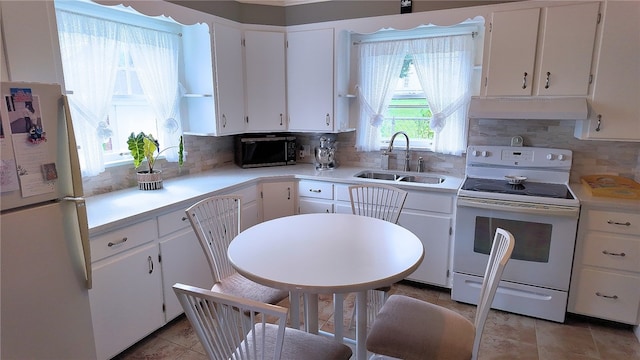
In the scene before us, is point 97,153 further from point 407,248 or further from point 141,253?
point 407,248

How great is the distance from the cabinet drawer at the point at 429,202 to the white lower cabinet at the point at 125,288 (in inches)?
71.1

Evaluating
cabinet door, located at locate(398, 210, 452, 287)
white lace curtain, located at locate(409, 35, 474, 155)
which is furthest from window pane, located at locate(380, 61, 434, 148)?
cabinet door, located at locate(398, 210, 452, 287)

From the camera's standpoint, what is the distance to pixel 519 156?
2.88 m

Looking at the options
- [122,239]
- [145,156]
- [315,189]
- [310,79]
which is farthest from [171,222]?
[310,79]

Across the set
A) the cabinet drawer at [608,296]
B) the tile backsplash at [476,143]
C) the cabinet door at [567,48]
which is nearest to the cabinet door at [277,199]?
the tile backsplash at [476,143]

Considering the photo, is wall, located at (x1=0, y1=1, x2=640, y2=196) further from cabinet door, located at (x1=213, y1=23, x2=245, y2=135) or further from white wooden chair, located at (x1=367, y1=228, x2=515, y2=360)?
white wooden chair, located at (x1=367, y1=228, x2=515, y2=360)

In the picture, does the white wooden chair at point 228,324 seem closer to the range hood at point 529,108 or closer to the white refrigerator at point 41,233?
the white refrigerator at point 41,233

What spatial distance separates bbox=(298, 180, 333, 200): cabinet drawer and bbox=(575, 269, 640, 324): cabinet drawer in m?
1.85

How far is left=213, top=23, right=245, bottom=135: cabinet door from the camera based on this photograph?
304cm

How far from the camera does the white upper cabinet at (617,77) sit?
2.33 m

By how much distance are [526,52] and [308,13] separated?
177cm

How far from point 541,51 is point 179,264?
2.81m

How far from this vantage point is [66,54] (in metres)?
2.27

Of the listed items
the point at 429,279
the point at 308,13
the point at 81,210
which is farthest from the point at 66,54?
the point at 429,279
